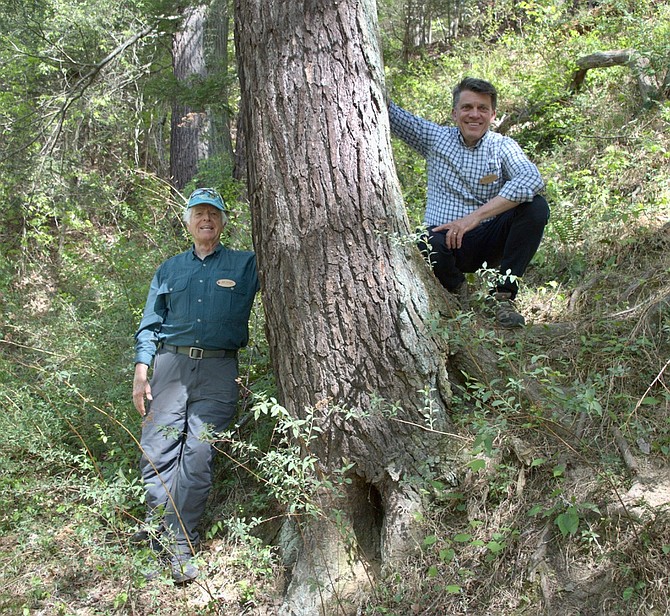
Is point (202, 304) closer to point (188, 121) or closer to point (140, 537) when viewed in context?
point (140, 537)

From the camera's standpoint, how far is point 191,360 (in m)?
4.17

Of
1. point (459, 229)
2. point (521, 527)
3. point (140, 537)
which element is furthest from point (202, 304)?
point (521, 527)

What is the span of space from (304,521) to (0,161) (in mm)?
6317

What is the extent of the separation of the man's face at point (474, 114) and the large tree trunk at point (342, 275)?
3.21 ft

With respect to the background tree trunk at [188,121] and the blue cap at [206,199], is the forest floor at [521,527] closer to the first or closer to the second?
the blue cap at [206,199]

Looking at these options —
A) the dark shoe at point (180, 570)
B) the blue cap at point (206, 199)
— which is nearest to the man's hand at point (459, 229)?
the blue cap at point (206, 199)

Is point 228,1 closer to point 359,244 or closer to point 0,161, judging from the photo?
point 0,161

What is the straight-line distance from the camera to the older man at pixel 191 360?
13.1ft

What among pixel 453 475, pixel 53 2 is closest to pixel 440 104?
pixel 53 2

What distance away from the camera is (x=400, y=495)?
3.43 meters

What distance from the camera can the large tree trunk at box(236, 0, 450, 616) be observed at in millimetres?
3418

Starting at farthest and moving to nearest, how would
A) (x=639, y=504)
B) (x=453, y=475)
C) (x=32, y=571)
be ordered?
(x=32, y=571) → (x=453, y=475) → (x=639, y=504)

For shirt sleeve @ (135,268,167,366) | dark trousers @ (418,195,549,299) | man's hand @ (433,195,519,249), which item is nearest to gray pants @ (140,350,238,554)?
shirt sleeve @ (135,268,167,366)

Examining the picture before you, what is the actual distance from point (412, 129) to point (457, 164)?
0.38 m
